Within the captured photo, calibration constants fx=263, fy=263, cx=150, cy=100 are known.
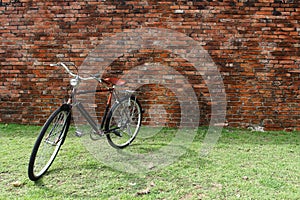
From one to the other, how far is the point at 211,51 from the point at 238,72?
548mm

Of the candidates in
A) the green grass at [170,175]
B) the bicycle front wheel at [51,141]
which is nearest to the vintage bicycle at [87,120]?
the bicycle front wheel at [51,141]

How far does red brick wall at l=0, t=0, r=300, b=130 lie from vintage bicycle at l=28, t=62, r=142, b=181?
79 centimetres

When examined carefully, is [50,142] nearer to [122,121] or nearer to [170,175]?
[122,121]

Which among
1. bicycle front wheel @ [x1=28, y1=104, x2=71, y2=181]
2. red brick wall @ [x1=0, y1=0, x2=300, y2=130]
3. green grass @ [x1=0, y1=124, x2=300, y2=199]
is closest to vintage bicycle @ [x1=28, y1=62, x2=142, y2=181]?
bicycle front wheel @ [x1=28, y1=104, x2=71, y2=181]

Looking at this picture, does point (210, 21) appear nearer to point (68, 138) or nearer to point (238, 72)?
point (238, 72)

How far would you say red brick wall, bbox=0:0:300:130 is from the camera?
13.5ft

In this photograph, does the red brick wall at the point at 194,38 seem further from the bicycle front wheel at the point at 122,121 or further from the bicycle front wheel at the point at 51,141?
the bicycle front wheel at the point at 51,141

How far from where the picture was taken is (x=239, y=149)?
347 cm

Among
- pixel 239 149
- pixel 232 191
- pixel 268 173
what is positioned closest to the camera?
pixel 232 191

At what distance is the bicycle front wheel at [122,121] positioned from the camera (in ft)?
10.8

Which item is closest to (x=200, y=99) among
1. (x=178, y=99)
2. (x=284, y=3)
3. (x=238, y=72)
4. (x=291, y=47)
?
(x=178, y=99)

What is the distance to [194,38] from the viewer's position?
4.15 metres

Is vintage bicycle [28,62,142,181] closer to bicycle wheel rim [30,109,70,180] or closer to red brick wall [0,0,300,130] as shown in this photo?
bicycle wheel rim [30,109,70,180]

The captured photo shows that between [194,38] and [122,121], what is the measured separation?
178cm
